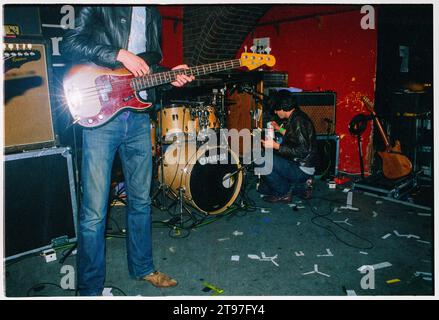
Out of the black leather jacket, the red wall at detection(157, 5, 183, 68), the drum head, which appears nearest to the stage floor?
the drum head

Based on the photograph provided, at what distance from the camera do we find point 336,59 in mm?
6039

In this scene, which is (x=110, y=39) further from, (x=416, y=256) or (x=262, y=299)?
(x=416, y=256)

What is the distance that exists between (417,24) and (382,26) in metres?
0.62

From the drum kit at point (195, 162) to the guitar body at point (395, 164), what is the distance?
227 centimetres

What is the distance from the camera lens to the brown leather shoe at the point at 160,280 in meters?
2.63

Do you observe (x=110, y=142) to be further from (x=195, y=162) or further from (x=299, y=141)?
(x=299, y=141)

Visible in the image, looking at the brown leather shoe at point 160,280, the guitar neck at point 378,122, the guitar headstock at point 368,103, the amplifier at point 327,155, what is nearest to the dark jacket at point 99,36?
the brown leather shoe at point 160,280

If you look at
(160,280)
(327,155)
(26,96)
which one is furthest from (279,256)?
(327,155)

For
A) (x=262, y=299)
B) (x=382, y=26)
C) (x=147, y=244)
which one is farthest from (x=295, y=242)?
(x=382, y=26)

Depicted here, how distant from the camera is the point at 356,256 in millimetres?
3135

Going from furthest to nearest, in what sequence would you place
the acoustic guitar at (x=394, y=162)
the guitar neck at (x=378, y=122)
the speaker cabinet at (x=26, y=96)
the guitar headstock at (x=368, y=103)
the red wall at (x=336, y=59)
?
the red wall at (x=336, y=59) → the guitar headstock at (x=368, y=103) → the guitar neck at (x=378, y=122) → the acoustic guitar at (x=394, y=162) → the speaker cabinet at (x=26, y=96)

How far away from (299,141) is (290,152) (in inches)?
7.3

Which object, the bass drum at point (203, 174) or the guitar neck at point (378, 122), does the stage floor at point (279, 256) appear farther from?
the guitar neck at point (378, 122)

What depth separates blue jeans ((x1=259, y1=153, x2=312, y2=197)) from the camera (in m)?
4.67
